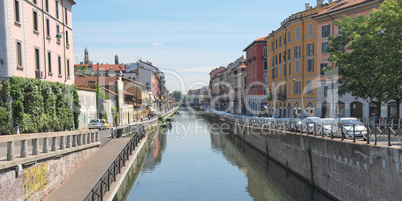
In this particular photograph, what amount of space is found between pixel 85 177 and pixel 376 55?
63.1ft

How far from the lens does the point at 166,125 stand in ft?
218

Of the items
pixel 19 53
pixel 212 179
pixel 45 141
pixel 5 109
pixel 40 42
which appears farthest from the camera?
pixel 40 42

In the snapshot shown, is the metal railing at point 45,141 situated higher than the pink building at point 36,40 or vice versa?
the pink building at point 36,40

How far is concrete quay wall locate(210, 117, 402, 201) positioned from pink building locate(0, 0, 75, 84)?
20587 millimetres

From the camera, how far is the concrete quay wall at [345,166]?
12055 millimetres

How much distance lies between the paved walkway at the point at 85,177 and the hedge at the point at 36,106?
5.09 meters

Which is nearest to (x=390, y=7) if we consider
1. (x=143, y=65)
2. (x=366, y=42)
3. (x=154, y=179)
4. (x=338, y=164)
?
(x=366, y=42)

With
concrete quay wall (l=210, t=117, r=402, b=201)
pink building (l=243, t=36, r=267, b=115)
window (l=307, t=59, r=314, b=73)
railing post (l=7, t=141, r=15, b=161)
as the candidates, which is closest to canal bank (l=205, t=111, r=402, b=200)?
concrete quay wall (l=210, t=117, r=402, b=201)

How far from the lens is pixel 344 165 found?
15.4 m

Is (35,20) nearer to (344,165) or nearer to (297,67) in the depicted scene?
(344,165)

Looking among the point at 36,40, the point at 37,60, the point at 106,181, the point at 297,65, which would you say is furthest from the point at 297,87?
the point at 106,181

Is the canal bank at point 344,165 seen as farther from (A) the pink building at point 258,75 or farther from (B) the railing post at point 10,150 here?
(A) the pink building at point 258,75

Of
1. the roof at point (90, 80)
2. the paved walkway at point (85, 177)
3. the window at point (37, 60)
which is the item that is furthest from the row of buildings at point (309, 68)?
the roof at point (90, 80)

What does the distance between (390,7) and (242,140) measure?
2836cm
